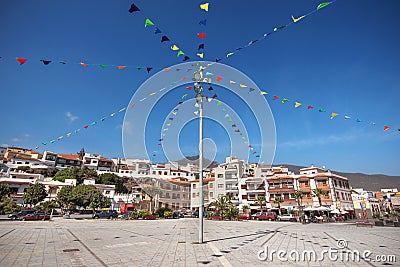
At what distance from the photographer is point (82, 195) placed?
148ft

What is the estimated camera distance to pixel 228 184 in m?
62.5

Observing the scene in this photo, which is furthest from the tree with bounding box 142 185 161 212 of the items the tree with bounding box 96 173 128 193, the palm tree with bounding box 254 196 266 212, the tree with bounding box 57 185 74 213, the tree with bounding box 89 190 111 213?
the palm tree with bounding box 254 196 266 212

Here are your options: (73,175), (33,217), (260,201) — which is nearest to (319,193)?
(260,201)

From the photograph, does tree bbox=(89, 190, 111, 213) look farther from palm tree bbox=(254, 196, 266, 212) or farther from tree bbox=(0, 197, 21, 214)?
palm tree bbox=(254, 196, 266, 212)

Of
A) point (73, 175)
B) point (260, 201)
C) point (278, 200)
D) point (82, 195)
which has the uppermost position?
point (73, 175)

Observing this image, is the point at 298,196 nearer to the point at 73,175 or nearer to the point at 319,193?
the point at 319,193

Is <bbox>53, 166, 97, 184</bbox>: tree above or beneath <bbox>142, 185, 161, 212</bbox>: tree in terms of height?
above

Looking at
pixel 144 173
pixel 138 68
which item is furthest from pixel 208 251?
pixel 144 173

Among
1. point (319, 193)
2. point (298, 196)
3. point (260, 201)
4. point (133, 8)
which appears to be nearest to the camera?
point (133, 8)

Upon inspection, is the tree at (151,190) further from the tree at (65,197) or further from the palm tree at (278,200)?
the palm tree at (278,200)

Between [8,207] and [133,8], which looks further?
[8,207]

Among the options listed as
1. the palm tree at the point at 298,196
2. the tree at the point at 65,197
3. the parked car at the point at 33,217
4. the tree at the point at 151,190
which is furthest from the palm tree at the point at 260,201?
the parked car at the point at 33,217

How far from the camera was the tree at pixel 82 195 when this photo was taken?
146 feet

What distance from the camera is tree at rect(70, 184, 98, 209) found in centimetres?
4458
